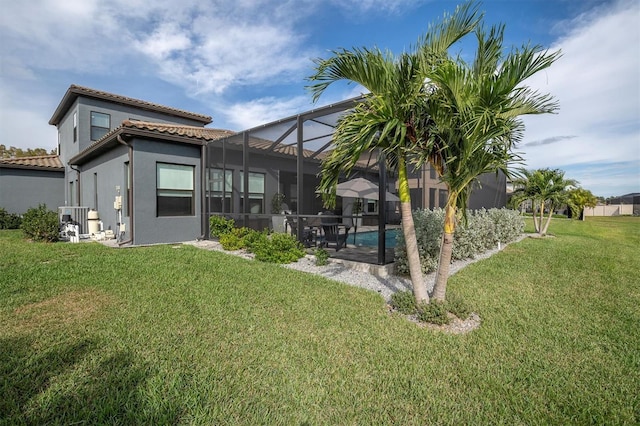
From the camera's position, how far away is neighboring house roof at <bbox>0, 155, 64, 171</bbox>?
14945mm

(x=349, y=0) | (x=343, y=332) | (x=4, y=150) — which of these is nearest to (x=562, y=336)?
(x=343, y=332)

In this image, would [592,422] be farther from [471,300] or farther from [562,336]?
[471,300]

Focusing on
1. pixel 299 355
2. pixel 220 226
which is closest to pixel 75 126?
pixel 220 226

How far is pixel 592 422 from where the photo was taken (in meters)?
2.07

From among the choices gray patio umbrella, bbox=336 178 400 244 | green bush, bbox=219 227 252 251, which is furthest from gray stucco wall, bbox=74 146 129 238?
gray patio umbrella, bbox=336 178 400 244

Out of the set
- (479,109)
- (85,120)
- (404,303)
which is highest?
(85,120)

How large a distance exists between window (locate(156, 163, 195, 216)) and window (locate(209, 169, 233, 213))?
0.88 metres

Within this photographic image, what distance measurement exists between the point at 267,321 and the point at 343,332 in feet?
3.25

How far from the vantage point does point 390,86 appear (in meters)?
3.55

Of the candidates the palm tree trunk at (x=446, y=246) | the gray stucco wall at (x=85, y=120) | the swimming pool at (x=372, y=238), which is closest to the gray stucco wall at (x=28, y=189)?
the gray stucco wall at (x=85, y=120)

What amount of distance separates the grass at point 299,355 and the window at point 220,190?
5.09 meters

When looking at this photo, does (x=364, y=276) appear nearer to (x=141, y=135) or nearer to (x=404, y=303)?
(x=404, y=303)

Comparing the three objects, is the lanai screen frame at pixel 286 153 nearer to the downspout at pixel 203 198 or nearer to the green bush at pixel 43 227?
the downspout at pixel 203 198

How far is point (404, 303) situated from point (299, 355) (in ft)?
6.01
